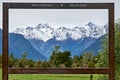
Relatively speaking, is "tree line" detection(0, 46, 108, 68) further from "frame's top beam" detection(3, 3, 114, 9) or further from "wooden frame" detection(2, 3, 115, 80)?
"frame's top beam" detection(3, 3, 114, 9)

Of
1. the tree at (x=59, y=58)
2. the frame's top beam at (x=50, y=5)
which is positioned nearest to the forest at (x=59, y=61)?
the tree at (x=59, y=58)

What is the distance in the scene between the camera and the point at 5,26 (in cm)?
710

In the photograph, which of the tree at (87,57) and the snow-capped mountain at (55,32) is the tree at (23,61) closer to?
the snow-capped mountain at (55,32)

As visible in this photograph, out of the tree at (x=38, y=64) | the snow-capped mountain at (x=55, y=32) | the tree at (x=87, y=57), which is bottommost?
the tree at (x=38, y=64)

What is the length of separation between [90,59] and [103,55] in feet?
3.75

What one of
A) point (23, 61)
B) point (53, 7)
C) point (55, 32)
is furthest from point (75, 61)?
point (53, 7)

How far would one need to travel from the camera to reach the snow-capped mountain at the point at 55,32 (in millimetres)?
7844

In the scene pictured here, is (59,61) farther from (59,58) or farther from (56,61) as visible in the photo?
(59,58)

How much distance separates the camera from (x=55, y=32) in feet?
25.8

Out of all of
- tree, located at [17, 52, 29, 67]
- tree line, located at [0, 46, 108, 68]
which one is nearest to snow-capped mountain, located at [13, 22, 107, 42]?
tree line, located at [0, 46, 108, 68]

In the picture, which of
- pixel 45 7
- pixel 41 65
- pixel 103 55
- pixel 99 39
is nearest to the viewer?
pixel 45 7

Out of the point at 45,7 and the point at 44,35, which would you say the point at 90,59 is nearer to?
the point at 44,35

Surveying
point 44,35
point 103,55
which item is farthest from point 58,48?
point 103,55

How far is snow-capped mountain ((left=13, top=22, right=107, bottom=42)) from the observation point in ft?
25.7
